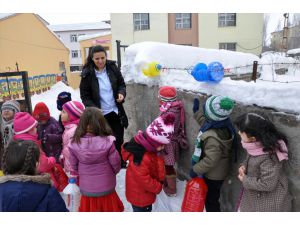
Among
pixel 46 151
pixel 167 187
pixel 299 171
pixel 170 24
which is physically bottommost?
pixel 167 187

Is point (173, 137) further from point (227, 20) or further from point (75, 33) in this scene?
point (75, 33)

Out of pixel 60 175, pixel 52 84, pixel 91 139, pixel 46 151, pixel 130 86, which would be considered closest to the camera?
pixel 91 139

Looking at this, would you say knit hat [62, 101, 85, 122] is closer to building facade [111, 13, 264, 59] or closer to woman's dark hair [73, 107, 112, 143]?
woman's dark hair [73, 107, 112, 143]

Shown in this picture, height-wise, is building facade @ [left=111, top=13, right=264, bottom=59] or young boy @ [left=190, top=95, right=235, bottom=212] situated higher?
building facade @ [left=111, top=13, right=264, bottom=59]

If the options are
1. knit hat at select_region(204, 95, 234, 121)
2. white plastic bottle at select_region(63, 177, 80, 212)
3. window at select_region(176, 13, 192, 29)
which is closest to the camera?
knit hat at select_region(204, 95, 234, 121)

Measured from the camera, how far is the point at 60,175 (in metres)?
3.13

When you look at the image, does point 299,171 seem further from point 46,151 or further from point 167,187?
point 46,151

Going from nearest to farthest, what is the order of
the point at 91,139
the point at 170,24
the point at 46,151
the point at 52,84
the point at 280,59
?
the point at 91,139 → the point at 46,151 → the point at 280,59 → the point at 170,24 → the point at 52,84

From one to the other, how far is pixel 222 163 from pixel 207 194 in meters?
0.39

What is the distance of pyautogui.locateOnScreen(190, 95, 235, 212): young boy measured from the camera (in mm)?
2314

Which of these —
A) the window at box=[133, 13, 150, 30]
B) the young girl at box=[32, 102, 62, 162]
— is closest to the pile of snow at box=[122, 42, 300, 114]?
the young girl at box=[32, 102, 62, 162]

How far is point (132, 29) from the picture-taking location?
18.6 meters

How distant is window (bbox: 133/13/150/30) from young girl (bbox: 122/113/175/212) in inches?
673

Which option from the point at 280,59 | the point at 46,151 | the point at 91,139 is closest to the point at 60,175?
the point at 46,151
